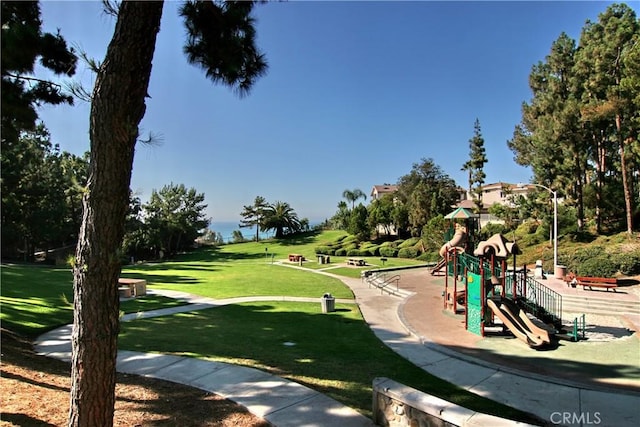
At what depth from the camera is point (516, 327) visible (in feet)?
38.3

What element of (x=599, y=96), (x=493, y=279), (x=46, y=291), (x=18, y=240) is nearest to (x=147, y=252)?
(x=18, y=240)

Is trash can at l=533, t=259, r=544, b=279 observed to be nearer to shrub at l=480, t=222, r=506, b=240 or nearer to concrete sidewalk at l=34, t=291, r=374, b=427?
shrub at l=480, t=222, r=506, b=240

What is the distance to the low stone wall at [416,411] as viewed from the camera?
14.7 feet

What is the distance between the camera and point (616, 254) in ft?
76.2

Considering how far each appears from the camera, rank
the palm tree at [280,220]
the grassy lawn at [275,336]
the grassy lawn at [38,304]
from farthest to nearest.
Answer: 1. the palm tree at [280,220]
2. the grassy lawn at [38,304]
3. the grassy lawn at [275,336]

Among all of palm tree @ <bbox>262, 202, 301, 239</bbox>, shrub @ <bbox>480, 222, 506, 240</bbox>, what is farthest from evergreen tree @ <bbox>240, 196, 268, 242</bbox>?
shrub @ <bbox>480, 222, 506, 240</bbox>

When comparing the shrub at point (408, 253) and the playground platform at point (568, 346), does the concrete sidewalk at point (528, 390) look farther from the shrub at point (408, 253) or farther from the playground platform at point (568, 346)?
the shrub at point (408, 253)

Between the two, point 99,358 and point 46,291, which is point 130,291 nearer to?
point 46,291

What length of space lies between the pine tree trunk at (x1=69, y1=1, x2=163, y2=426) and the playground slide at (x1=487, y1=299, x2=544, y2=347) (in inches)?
447

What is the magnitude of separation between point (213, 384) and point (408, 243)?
39.2 m

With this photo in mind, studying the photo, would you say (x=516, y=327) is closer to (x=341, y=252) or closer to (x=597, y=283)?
(x=597, y=283)

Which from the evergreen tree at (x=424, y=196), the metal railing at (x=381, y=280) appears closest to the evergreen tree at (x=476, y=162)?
the evergreen tree at (x=424, y=196)

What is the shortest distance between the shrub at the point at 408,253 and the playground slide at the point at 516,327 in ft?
92.5

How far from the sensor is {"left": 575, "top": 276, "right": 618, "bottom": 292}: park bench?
1917 centimetres
